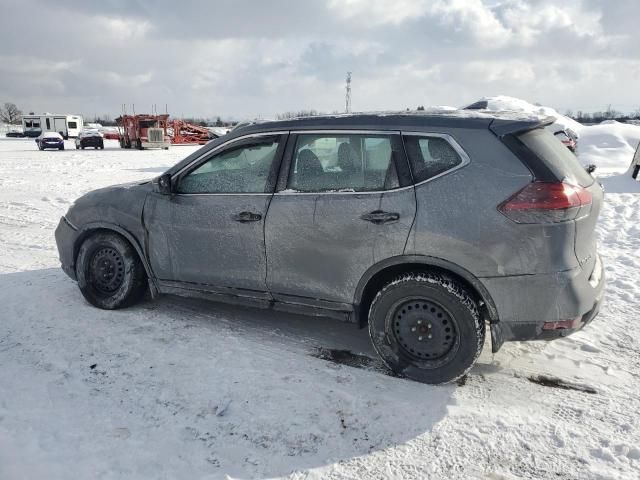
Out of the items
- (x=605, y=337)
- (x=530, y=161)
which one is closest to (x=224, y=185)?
(x=530, y=161)

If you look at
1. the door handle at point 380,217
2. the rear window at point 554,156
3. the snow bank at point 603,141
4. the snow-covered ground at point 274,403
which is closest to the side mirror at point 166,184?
the snow-covered ground at point 274,403

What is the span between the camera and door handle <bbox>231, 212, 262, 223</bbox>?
3662 millimetres

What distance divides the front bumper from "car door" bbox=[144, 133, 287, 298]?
877 mm

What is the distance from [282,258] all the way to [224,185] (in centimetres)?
79

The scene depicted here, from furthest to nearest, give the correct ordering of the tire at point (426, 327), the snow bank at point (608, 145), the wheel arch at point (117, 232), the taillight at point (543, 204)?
the snow bank at point (608, 145), the wheel arch at point (117, 232), the tire at point (426, 327), the taillight at point (543, 204)

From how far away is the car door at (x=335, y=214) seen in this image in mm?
3252

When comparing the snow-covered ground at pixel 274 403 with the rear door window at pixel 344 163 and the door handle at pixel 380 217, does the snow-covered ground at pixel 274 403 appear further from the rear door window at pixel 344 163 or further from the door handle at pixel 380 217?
the rear door window at pixel 344 163

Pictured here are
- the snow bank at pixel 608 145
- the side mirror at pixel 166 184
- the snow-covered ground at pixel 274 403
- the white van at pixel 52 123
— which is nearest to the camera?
the snow-covered ground at pixel 274 403

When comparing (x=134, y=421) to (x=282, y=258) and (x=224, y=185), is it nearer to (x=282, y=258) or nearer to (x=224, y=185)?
(x=282, y=258)

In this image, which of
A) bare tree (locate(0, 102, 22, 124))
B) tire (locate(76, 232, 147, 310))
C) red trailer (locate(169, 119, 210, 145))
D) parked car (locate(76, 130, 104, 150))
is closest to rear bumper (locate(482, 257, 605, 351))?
tire (locate(76, 232, 147, 310))

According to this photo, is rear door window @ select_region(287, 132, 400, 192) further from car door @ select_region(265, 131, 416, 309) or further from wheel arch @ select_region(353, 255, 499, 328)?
wheel arch @ select_region(353, 255, 499, 328)

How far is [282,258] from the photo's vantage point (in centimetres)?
362

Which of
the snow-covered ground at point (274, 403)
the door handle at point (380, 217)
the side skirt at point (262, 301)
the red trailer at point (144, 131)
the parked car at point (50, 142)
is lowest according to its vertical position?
the snow-covered ground at point (274, 403)

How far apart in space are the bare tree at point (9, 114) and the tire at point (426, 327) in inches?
5132
